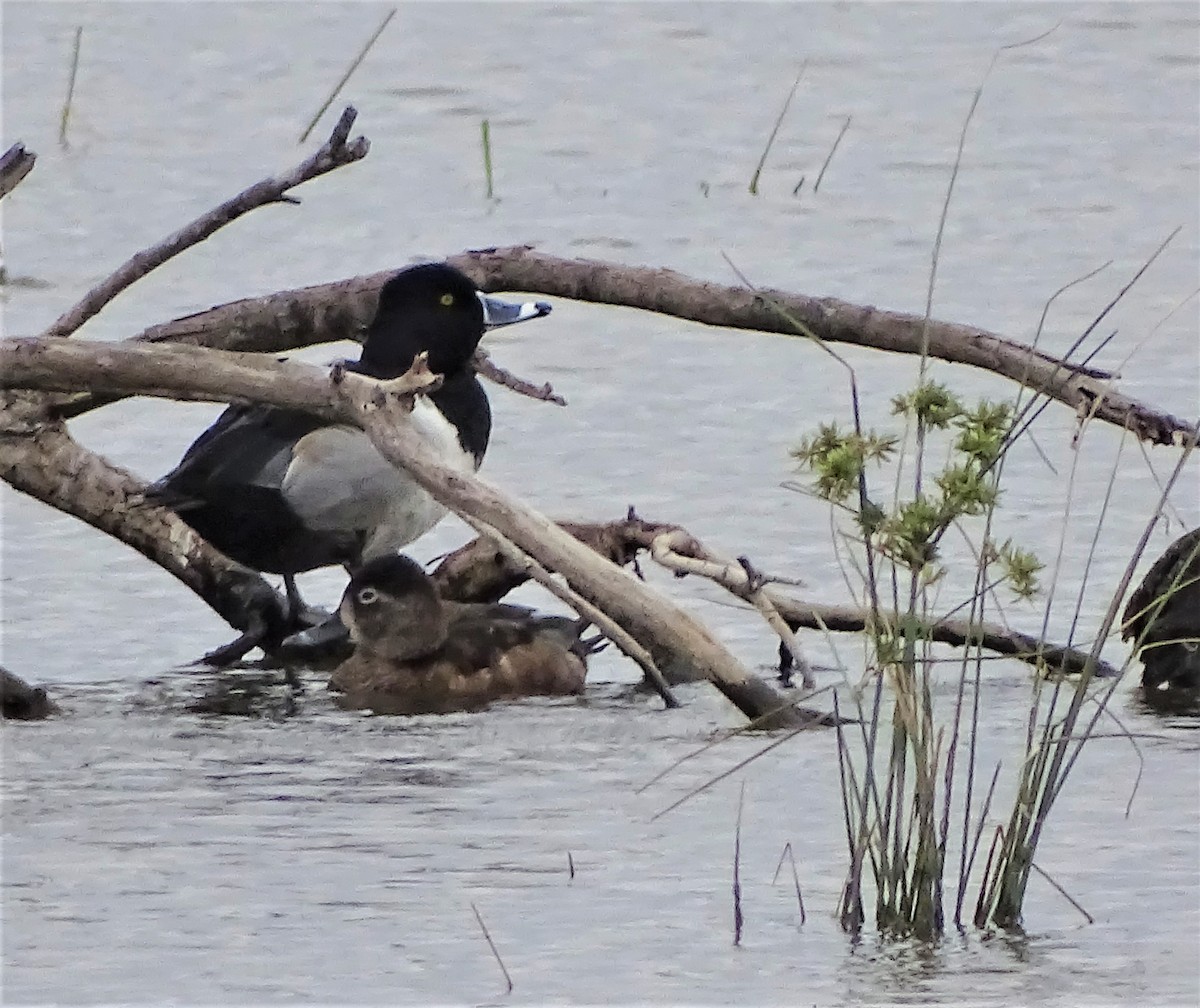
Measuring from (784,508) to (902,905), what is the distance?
384 centimetres

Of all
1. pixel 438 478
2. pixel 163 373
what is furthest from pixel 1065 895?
A: pixel 163 373

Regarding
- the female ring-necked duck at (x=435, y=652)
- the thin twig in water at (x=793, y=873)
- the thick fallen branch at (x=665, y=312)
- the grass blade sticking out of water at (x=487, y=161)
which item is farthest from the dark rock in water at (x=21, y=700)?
the grass blade sticking out of water at (x=487, y=161)

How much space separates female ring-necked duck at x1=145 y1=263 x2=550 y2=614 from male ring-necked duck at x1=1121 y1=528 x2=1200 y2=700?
183cm

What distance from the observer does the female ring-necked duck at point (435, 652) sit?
23.4 ft

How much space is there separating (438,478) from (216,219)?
2.11 m

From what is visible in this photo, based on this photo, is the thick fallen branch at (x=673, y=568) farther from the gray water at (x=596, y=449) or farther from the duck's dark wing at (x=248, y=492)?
the duck's dark wing at (x=248, y=492)

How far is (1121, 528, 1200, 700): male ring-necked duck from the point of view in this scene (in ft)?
23.2

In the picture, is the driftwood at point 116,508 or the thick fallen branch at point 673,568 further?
the driftwood at point 116,508

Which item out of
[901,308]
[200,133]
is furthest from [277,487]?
[200,133]

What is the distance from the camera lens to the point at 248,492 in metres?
7.75

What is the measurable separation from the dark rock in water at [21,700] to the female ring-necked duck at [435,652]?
30.5 inches

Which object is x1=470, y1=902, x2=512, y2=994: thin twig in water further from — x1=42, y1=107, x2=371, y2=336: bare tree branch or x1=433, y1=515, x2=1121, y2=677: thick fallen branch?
x1=42, y1=107, x2=371, y2=336: bare tree branch

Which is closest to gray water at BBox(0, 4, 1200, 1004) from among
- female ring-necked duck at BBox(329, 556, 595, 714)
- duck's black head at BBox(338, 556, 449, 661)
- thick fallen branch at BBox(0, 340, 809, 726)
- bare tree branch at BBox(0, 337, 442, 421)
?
female ring-necked duck at BBox(329, 556, 595, 714)

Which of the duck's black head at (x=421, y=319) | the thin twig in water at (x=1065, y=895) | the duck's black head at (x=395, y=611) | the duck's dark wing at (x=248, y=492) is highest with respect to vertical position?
the duck's black head at (x=421, y=319)
